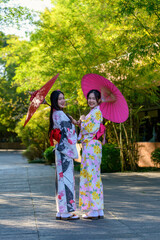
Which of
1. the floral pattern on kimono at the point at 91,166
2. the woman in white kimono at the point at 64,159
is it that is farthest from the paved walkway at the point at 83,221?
the floral pattern on kimono at the point at 91,166

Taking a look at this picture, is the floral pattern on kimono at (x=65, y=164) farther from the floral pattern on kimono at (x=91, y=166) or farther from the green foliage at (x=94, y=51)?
the green foliage at (x=94, y=51)

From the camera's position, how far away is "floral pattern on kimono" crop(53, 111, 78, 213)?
5.29 metres

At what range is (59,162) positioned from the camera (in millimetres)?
5355

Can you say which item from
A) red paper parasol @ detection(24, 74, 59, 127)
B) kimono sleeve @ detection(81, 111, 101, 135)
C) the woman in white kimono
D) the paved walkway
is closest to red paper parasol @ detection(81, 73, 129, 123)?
kimono sleeve @ detection(81, 111, 101, 135)

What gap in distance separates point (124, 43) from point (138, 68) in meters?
1.19

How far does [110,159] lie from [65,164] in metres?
7.95

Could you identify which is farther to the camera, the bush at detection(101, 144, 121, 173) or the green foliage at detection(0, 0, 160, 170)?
the bush at detection(101, 144, 121, 173)

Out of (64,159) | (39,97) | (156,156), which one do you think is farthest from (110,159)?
(39,97)

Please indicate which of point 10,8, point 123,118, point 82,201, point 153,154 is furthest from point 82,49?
point 82,201

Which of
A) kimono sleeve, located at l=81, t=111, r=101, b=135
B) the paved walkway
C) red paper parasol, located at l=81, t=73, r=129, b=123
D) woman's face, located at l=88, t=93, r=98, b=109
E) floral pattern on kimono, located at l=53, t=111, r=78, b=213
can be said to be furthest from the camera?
red paper parasol, located at l=81, t=73, r=129, b=123

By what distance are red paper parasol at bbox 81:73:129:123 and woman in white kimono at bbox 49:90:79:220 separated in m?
0.77

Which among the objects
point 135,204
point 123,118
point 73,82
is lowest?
point 135,204

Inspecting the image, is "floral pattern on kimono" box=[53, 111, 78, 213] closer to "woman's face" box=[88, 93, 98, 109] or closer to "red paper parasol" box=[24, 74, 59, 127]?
"red paper parasol" box=[24, 74, 59, 127]

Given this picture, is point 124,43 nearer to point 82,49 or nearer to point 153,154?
point 82,49
